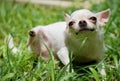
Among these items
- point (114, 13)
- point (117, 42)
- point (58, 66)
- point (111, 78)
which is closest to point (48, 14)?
point (114, 13)

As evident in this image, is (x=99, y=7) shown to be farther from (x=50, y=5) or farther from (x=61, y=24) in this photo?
(x=61, y=24)

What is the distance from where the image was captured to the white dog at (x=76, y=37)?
3129 millimetres

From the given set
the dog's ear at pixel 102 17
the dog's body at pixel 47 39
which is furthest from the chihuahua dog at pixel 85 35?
the dog's body at pixel 47 39

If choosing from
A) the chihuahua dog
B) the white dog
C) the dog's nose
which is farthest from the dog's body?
the dog's nose

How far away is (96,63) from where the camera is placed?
3451mm

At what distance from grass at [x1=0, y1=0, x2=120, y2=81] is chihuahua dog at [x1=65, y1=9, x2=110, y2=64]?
9 centimetres

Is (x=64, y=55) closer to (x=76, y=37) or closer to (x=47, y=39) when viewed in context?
(x=76, y=37)

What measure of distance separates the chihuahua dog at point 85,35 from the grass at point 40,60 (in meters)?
0.09

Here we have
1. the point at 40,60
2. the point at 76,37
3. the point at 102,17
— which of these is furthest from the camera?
the point at 40,60

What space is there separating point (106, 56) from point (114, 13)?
1604 mm

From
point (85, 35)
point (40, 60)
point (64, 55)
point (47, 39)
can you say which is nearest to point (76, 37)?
point (85, 35)

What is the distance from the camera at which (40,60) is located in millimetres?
3500

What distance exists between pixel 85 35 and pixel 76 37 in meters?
0.09

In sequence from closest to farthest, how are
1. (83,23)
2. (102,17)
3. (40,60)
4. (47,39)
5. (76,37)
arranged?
(83,23) < (76,37) < (102,17) < (40,60) < (47,39)
